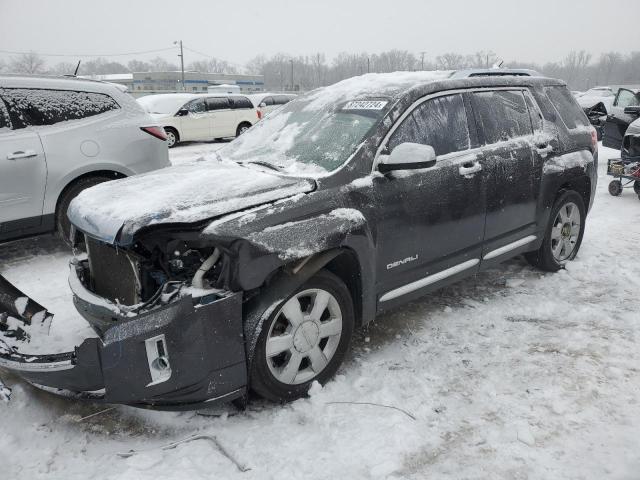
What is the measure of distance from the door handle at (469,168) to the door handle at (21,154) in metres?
4.17

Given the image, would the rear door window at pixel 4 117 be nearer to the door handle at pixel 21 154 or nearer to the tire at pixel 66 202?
the door handle at pixel 21 154

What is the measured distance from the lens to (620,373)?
3.29 metres

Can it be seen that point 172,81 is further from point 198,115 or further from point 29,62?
point 198,115

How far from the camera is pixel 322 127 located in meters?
3.72

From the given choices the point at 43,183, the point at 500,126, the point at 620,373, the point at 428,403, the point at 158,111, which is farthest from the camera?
the point at 158,111

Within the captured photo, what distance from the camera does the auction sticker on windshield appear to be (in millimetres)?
3547

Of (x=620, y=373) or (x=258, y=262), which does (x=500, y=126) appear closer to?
(x=620, y=373)

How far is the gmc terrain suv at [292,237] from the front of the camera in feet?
8.36

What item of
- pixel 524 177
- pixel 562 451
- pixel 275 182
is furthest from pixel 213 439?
pixel 524 177

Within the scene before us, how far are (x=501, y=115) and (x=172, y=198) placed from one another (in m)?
2.82

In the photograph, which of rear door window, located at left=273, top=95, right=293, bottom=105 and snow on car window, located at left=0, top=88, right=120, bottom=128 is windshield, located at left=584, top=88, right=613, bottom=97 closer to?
rear door window, located at left=273, top=95, right=293, bottom=105

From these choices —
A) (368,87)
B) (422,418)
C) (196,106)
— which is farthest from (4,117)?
(196,106)

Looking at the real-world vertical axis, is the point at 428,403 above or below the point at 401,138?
below

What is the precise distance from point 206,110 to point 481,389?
52.6 ft
